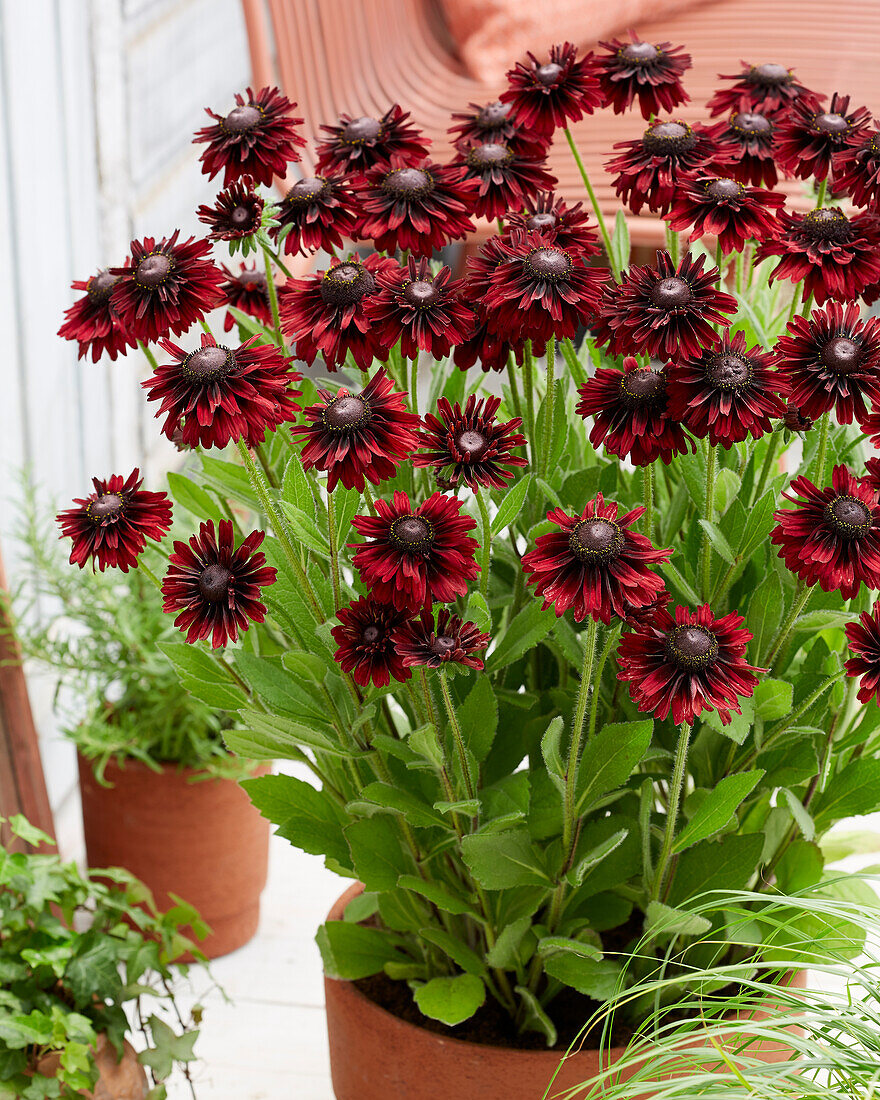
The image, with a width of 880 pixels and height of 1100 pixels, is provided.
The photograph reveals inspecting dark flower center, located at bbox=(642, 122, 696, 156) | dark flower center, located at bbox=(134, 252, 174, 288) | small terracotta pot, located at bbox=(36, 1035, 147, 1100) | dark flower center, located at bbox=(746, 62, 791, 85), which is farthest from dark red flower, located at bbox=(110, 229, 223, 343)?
small terracotta pot, located at bbox=(36, 1035, 147, 1100)

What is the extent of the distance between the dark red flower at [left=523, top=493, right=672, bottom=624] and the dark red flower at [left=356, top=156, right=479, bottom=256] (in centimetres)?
17

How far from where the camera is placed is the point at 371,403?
1.49 feet

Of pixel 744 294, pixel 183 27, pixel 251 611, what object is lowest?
pixel 251 611

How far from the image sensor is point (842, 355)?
47 cm

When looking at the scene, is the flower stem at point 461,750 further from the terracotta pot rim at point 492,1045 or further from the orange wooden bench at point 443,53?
the orange wooden bench at point 443,53

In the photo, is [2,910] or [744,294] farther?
[2,910]

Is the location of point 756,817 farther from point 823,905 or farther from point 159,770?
point 159,770

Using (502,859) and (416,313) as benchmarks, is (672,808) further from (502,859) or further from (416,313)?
(416,313)

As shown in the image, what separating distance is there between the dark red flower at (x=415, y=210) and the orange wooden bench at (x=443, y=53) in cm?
70

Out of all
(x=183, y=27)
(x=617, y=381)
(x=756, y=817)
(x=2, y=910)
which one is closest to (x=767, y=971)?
(x=756, y=817)

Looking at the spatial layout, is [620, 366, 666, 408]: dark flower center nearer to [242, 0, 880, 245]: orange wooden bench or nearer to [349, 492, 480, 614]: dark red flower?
[349, 492, 480, 614]: dark red flower

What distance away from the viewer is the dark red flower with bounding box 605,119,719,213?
545 millimetres

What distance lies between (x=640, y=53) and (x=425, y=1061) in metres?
0.50

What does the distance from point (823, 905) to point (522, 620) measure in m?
0.18
